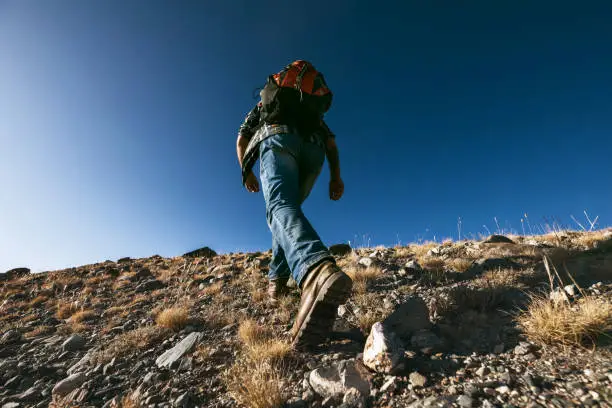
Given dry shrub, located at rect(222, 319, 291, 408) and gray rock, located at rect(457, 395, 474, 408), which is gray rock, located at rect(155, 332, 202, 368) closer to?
dry shrub, located at rect(222, 319, 291, 408)

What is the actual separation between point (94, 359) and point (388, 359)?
2.53 m

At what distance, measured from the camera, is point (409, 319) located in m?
2.05

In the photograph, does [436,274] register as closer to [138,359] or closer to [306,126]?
[306,126]

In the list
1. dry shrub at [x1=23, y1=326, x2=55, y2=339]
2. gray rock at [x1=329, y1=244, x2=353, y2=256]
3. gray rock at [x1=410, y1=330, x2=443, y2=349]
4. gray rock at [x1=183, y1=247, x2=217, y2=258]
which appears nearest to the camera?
gray rock at [x1=410, y1=330, x2=443, y2=349]

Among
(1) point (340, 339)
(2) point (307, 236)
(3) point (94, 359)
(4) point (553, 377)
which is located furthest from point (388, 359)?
(3) point (94, 359)

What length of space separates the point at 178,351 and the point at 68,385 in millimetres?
782

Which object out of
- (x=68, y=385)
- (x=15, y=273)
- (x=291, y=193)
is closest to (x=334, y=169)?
(x=291, y=193)

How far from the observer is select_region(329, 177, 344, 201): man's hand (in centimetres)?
384

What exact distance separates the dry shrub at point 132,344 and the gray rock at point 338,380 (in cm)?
190

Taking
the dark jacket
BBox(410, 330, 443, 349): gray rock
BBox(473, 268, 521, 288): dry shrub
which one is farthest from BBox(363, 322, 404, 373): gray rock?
the dark jacket

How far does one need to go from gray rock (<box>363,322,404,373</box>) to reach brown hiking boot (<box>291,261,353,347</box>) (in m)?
0.27

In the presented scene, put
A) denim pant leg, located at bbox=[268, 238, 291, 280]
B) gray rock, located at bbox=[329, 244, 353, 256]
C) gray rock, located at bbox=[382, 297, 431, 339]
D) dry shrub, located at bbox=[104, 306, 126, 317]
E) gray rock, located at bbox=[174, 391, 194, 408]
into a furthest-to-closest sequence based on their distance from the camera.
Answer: gray rock, located at bbox=[329, 244, 353, 256], dry shrub, located at bbox=[104, 306, 126, 317], denim pant leg, located at bbox=[268, 238, 291, 280], gray rock, located at bbox=[382, 297, 431, 339], gray rock, located at bbox=[174, 391, 194, 408]

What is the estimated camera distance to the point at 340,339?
2037mm

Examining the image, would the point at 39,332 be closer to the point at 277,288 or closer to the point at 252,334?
the point at 277,288
